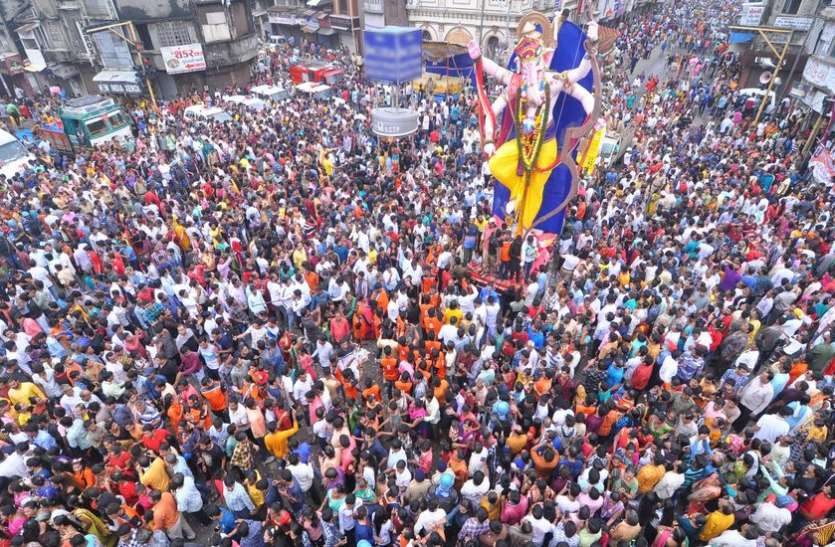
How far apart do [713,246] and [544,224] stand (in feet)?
11.1

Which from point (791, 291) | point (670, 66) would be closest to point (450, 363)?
point (791, 291)

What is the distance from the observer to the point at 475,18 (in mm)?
24531

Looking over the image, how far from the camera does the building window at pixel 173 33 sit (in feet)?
74.0

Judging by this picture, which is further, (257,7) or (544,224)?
(257,7)

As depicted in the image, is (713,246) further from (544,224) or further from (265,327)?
(265,327)

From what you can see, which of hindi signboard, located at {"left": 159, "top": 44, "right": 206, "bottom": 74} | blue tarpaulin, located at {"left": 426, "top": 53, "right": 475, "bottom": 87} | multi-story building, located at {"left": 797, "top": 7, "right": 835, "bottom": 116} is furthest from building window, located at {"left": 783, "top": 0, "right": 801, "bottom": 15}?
hindi signboard, located at {"left": 159, "top": 44, "right": 206, "bottom": 74}

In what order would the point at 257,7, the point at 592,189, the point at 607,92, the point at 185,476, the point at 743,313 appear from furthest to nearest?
the point at 257,7 < the point at 607,92 < the point at 592,189 < the point at 743,313 < the point at 185,476

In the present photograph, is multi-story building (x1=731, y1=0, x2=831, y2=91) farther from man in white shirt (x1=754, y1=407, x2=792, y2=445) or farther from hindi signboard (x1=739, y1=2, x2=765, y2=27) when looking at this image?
man in white shirt (x1=754, y1=407, x2=792, y2=445)

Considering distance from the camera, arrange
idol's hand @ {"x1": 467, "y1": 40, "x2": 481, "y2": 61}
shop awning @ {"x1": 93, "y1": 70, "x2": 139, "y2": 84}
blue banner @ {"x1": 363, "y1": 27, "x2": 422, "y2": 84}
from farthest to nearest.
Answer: shop awning @ {"x1": 93, "y1": 70, "x2": 139, "y2": 84} → blue banner @ {"x1": 363, "y1": 27, "x2": 422, "y2": 84} → idol's hand @ {"x1": 467, "y1": 40, "x2": 481, "y2": 61}

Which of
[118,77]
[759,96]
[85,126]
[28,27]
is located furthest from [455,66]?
[28,27]

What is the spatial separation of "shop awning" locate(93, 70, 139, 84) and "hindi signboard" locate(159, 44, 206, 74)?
4.98ft

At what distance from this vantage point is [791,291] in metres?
8.16

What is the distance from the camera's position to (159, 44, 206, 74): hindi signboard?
22453 millimetres

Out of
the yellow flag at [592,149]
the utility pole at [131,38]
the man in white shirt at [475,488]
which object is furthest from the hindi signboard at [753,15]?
the utility pole at [131,38]
